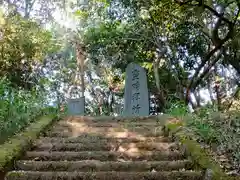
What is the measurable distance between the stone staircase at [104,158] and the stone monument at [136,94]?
4.18m

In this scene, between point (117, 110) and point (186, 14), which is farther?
point (117, 110)

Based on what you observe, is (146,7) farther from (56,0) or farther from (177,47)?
(56,0)

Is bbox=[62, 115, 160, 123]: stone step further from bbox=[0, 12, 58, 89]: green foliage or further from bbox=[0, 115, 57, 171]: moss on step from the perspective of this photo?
bbox=[0, 12, 58, 89]: green foliage

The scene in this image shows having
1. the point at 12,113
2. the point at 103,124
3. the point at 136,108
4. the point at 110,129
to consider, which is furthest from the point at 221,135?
the point at 136,108

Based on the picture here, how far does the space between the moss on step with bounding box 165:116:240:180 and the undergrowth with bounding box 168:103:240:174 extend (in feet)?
0.49

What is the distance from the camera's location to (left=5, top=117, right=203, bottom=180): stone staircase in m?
3.82

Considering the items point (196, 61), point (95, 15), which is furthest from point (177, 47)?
point (95, 15)

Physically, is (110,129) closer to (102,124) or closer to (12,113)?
(102,124)

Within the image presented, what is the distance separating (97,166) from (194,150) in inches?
48.8

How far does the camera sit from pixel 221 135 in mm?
4969

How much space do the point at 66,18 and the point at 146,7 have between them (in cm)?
639

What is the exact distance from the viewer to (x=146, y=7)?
13.7 m

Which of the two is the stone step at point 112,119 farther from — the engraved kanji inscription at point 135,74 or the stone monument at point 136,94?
A: the engraved kanji inscription at point 135,74

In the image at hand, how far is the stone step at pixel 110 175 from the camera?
3760 millimetres
